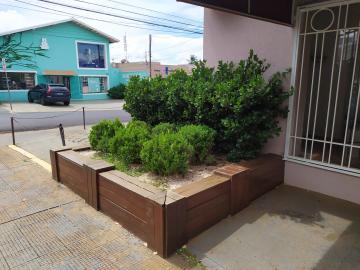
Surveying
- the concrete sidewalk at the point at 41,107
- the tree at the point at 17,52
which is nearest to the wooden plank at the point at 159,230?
the concrete sidewalk at the point at 41,107

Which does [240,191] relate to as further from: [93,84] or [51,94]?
[93,84]

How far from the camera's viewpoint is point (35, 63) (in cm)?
2311

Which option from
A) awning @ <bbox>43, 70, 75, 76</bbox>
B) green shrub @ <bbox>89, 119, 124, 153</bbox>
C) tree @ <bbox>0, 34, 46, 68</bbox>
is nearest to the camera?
green shrub @ <bbox>89, 119, 124, 153</bbox>

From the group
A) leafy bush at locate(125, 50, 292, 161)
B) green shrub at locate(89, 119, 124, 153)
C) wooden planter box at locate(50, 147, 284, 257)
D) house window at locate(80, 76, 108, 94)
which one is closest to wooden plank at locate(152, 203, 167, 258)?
wooden planter box at locate(50, 147, 284, 257)

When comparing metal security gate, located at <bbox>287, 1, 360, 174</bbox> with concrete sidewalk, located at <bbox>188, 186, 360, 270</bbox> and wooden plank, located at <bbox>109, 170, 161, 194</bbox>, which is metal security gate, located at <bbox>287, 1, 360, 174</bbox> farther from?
wooden plank, located at <bbox>109, 170, 161, 194</bbox>

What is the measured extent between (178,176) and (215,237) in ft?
3.20

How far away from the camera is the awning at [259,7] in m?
3.27

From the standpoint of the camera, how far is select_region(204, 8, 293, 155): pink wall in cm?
439

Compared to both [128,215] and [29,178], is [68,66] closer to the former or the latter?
[29,178]

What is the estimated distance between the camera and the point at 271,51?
453 centimetres

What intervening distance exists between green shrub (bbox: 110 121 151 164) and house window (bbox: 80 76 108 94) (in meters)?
23.8

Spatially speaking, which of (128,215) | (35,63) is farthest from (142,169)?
(35,63)

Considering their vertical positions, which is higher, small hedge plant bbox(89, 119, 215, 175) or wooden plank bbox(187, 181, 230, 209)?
small hedge plant bbox(89, 119, 215, 175)

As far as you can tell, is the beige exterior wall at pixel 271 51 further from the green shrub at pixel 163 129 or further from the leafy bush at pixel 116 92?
the leafy bush at pixel 116 92
